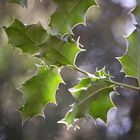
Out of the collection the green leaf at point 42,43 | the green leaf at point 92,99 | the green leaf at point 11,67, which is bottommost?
the green leaf at point 11,67

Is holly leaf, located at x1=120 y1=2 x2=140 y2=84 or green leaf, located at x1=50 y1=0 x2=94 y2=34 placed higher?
green leaf, located at x1=50 y1=0 x2=94 y2=34

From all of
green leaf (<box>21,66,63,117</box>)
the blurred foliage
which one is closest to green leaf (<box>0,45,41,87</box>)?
the blurred foliage

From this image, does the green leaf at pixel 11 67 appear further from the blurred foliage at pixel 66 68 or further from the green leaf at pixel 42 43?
the green leaf at pixel 42 43

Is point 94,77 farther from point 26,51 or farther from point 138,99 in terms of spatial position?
point 138,99

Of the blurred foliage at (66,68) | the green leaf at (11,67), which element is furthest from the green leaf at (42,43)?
the green leaf at (11,67)

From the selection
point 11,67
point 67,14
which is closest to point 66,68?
point 11,67

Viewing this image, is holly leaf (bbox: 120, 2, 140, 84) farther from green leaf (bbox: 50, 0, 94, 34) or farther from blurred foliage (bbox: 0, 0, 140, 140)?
green leaf (bbox: 50, 0, 94, 34)

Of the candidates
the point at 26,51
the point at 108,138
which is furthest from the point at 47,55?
the point at 108,138

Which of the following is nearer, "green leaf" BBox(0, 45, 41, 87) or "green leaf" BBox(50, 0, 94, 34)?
"green leaf" BBox(50, 0, 94, 34)
